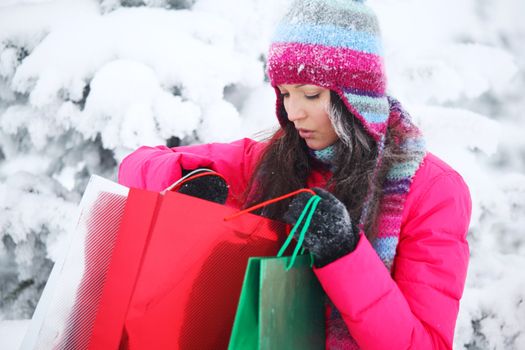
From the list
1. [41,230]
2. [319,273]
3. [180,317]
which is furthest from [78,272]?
[41,230]

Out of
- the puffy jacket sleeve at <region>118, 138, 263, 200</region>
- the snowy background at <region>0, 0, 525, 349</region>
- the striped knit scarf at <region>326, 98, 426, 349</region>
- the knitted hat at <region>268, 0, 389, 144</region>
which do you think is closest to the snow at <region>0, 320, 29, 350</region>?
the snowy background at <region>0, 0, 525, 349</region>

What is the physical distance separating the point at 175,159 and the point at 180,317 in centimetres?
41

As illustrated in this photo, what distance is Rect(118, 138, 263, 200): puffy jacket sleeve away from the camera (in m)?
1.13

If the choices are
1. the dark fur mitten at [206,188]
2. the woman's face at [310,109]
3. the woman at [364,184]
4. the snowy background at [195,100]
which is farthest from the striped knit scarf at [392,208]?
the snowy background at [195,100]

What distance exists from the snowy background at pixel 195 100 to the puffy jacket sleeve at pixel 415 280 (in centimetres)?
87

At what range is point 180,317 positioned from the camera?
849mm

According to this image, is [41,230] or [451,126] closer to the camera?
[41,230]

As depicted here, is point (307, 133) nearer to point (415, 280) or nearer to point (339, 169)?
point (339, 169)

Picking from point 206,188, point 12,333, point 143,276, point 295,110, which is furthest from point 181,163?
point 12,333

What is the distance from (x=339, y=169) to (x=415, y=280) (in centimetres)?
32

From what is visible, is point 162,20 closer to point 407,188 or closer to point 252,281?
point 407,188

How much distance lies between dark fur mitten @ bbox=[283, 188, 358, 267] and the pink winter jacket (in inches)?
0.8

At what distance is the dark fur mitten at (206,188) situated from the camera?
1026mm

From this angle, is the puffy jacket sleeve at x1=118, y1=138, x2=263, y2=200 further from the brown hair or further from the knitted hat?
the knitted hat
